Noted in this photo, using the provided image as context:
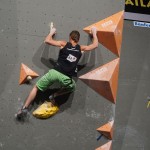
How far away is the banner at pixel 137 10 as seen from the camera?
4.09m

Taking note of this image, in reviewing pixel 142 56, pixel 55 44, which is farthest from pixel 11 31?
pixel 142 56

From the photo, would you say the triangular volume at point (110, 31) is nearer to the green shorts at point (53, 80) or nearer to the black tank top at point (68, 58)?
the black tank top at point (68, 58)

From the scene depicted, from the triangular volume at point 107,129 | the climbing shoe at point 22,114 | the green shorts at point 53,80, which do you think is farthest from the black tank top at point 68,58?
the triangular volume at point 107,129

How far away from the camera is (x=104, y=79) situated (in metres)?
3.47

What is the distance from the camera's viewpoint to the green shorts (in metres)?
3.30

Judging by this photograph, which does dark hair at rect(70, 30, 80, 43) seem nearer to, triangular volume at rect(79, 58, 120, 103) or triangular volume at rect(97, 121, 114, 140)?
triangular volume at rect(79, 58, 120, 103)

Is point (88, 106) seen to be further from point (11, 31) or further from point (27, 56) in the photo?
point (11, 31)

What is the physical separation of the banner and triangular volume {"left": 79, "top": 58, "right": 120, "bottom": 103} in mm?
816

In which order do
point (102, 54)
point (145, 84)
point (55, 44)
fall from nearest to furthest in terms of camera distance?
point (55, 44)
point (102, 54)
point (145, 84)

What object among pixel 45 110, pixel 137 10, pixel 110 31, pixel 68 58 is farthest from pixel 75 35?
pixel 137 10

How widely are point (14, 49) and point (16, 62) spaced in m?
0.12

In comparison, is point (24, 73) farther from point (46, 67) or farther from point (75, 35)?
point (75, 35)

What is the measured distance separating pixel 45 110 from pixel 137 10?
1.62m

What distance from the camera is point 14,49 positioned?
3.37 metres
